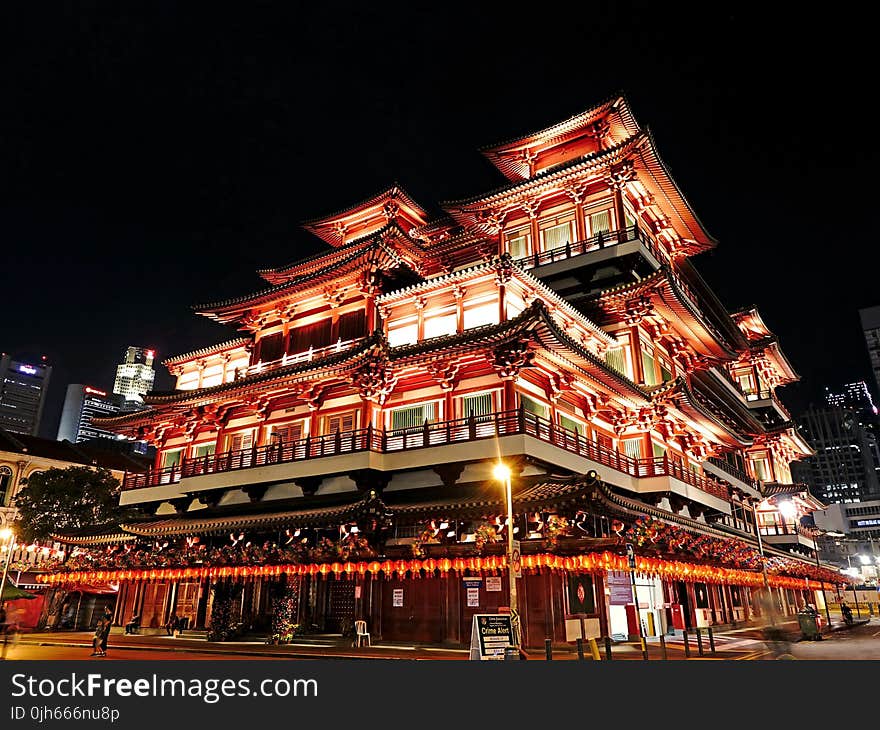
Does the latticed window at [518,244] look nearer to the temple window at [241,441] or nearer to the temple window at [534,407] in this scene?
the temple window at [534,407]

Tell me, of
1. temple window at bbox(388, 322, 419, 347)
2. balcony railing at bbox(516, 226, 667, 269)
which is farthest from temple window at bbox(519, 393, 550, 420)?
balcony railing at bbox(516, 226, 667, 269)

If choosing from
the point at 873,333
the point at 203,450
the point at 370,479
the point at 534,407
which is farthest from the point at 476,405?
the point at 873,333

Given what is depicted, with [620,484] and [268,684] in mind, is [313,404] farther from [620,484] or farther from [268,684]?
[268,684]

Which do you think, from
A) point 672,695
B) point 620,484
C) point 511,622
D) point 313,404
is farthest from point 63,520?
point 672,695

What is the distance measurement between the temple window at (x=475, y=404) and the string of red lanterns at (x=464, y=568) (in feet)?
22.5

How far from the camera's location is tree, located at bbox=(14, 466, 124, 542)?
156 feet

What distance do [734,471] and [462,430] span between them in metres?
29.9

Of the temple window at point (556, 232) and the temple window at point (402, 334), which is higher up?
the temple window at point (556, 232)

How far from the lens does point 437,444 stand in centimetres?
2667

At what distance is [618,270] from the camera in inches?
1385

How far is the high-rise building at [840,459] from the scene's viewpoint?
574 feet

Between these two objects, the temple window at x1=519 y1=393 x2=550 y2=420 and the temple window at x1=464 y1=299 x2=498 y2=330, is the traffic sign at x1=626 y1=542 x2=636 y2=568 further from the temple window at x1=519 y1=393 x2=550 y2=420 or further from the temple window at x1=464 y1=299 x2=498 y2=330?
the temple window at x1=464 y1=299 x2=498 y2=330

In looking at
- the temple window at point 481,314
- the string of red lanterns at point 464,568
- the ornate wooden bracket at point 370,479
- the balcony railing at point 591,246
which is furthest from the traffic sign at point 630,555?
the balcony railing at point 591,246

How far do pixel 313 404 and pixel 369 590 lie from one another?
10.2 meters
